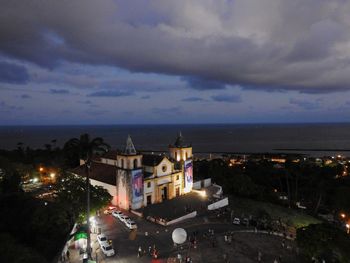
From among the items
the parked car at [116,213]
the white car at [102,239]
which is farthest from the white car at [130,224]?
the white car at [102,239]

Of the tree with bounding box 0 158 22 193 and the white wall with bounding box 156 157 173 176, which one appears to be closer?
the tree with bounding box 0 158 22 193

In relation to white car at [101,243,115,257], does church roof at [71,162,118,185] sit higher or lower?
higher

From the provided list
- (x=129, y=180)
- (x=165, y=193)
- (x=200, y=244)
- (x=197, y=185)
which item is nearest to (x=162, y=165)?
(x=165, y=193)

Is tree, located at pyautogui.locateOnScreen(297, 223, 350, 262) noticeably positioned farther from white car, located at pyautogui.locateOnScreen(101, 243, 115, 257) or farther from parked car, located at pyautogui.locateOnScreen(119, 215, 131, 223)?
parked car, located at pyautogui.locateOnScreen(119, 215, 131, 223)

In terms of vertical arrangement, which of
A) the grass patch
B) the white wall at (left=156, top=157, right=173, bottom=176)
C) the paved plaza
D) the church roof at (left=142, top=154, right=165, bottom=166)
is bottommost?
the grass patch

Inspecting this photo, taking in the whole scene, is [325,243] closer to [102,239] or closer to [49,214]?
[102,239]

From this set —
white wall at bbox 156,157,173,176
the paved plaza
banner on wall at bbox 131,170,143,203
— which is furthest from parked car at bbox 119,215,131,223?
white wall at bbox 156,157,173,176

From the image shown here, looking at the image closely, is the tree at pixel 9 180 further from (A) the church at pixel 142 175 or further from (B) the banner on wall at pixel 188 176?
(B) the banner on wall at pixel 188 176

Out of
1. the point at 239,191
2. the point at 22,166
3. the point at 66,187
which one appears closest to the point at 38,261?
the point at 66,187
